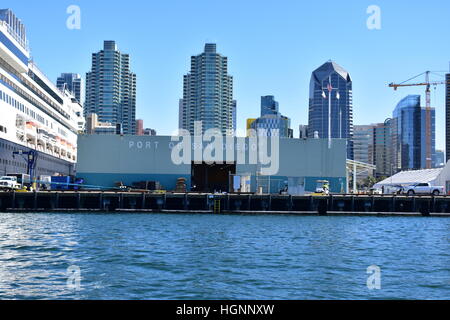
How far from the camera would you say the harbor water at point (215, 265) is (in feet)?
52.4

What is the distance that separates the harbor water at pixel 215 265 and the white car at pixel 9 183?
97.6 ft

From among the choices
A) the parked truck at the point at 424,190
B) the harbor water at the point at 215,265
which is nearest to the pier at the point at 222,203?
the parked truck at the point at 424,190

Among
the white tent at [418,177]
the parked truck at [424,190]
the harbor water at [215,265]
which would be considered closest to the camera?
the harbor water at [215,265]

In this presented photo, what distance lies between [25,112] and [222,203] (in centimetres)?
4011

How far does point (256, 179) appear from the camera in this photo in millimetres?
71562

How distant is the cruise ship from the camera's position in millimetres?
73438

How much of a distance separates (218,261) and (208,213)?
125ft

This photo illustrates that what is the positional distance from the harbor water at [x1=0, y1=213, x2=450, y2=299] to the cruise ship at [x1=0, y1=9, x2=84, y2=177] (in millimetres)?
43786

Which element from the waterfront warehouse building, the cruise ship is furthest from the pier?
the cruise ship

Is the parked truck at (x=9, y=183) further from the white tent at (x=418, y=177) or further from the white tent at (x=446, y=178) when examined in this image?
the white tent at (x=418, y=177)

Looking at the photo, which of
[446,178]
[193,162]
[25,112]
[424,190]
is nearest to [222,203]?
[193,162]

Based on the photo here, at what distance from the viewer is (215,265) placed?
21.0 meters
